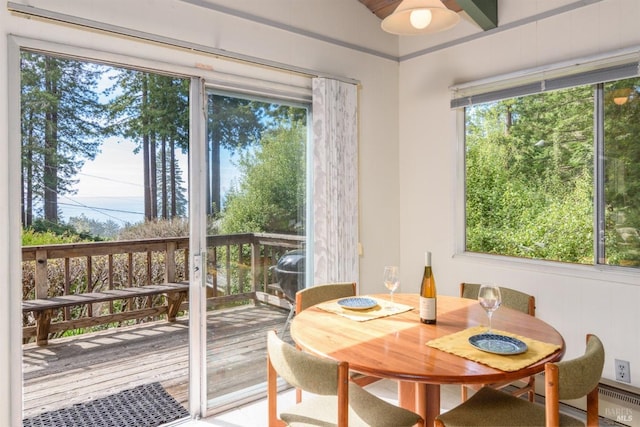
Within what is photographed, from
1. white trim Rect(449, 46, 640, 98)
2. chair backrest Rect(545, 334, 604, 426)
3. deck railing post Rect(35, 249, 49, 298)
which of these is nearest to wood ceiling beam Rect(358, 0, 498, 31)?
white trim Rect(449, 46, 640, 98)

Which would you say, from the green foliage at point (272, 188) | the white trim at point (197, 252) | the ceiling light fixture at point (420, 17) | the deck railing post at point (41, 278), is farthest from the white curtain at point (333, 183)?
the deck railing post at point (41, 278)

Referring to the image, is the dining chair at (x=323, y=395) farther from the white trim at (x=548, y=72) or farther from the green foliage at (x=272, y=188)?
the white trim at (x=548, y=72)

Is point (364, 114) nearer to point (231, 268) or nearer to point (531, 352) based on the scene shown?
point (231, 268)

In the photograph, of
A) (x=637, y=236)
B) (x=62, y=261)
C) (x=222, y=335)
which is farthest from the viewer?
(x=62, y=261)

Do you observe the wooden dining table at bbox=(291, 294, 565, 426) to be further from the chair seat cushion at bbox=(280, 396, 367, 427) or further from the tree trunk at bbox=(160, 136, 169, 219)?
the tree trunk at bbox=(160, 136, 169, 219)

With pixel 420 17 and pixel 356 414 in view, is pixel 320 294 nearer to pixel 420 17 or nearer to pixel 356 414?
pixel 356 414

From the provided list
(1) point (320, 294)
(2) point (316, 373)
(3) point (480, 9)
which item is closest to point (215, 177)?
(1) point (320, 294)

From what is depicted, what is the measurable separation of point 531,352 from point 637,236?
165 cm

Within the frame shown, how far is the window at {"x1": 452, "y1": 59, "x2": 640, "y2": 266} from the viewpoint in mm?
2664

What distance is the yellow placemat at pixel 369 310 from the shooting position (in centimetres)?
205

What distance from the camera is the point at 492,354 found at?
1.53 m

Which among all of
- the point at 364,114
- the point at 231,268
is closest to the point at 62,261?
the point at 231,268

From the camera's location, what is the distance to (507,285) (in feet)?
10.4

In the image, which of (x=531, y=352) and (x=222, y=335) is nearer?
(x=531, y=352)
